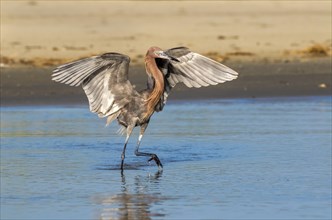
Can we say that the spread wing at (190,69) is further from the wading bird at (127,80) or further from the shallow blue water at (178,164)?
the shallow blue water at (178,164)

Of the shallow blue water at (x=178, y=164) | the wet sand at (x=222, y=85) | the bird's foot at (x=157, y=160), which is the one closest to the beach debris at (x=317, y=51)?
the wet sand at (x=222, y=85)

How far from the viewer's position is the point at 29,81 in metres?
19.6

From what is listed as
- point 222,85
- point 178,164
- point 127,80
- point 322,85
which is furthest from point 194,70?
point 322,85

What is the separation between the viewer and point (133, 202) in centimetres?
983

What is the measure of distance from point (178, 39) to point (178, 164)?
1385 centimetres

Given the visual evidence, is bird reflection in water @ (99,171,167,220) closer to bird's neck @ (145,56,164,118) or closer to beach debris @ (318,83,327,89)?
bird's neck @ (145,56,164,118)

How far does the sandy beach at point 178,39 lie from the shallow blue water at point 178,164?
1781mm

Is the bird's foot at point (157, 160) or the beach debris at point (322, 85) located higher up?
the beach debris at point (322, 85)

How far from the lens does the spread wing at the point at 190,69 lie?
11.9m

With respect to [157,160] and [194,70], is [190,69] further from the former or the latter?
[157,160]

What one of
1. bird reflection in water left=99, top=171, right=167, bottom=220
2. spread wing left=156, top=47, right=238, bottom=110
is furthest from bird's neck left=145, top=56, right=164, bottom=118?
bird reflection in water left=99, top=171, right=167, bottom=220

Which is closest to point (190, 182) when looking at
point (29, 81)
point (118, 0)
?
point (29, 81)

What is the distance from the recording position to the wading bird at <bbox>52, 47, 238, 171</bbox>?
1162cm

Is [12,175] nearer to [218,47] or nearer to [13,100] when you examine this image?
[13,100]
